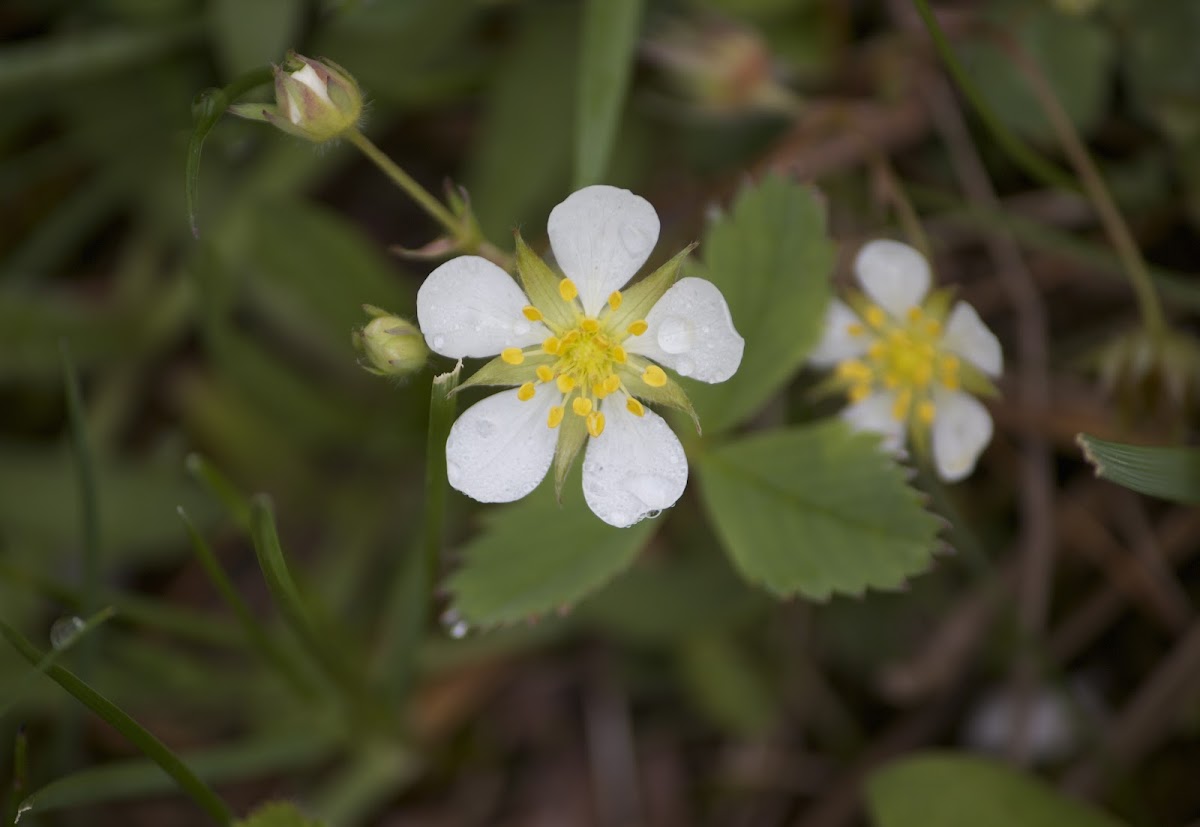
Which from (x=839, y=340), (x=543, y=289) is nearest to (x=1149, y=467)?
(x=839, y=340)

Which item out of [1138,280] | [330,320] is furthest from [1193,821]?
[330,320]

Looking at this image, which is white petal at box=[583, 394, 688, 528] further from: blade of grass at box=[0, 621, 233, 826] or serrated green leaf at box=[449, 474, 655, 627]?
blade of grass at box=[0, 621, 233, 826]

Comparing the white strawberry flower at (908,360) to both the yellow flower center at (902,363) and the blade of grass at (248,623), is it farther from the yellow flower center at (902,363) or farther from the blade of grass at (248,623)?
the blade of grass at (248,623)

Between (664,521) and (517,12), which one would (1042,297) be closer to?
(664,521)

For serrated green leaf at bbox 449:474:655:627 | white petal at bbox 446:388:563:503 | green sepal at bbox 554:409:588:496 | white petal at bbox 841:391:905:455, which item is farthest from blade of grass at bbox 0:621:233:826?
white petal at bbox 841:391:905:455

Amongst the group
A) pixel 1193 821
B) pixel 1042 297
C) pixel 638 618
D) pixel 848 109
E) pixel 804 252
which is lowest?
pixel 1193 821
